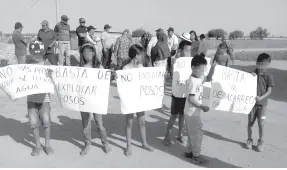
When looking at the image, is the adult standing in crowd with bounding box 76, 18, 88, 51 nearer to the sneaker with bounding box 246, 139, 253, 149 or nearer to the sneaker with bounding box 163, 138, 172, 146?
the sneaker with bounding box 163, 138, 172, 146

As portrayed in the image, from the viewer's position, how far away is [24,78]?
15.1 feet

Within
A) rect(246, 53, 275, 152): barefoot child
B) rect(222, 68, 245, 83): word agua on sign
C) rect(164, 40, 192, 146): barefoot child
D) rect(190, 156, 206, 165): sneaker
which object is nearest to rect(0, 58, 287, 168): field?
rect(190, 156, 206, 165): sneaker

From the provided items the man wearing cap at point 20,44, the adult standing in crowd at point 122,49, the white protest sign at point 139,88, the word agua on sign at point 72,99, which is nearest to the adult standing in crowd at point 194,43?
the adult standing in crowd at point 122,49

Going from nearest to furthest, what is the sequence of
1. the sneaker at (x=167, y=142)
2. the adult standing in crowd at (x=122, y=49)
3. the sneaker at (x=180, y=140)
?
the sneaker at (x=167, y=142) → the sneaker at (x=180, y=140) → the adult standing in crowd at (x=122, y=49)

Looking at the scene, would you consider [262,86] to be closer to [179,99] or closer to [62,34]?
[179,99]

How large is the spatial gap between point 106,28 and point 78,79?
22.2ft

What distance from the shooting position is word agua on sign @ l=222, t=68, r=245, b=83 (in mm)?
4701

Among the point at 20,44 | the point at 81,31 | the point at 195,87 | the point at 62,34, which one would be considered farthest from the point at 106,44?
the point at 195,87

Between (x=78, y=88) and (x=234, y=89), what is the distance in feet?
8.48

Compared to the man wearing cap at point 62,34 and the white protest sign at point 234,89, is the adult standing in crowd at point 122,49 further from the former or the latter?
the white protest sign at point 234,89

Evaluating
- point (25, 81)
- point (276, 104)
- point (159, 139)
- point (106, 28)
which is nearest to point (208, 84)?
point (159, 139)

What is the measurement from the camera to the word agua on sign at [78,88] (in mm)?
4457

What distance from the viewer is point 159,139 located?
540 cm

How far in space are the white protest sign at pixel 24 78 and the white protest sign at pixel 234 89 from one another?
2.73m
